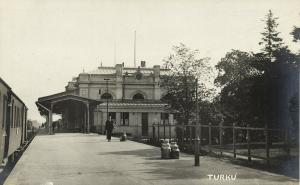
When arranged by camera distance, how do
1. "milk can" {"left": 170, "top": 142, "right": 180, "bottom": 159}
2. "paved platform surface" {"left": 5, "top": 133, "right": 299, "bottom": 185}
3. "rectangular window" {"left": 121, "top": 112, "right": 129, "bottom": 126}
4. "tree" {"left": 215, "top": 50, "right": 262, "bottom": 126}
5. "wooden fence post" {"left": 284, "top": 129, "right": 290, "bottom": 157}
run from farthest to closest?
"rectangular window" {"left": 121, "top": 112, "right": 129, "bottom": 126}
"tree" {"left": 215, "top": 50, "right": 262, "bottom": 126}
"milk can" {"left": 170, "top": 142, "right": 180, "bottom": 159}
"wooden fence post" {"left": 284, "top": 129, "right": 290, "bottom": 157}
"paved platform surface" {"left": 5, "top": 133, "right": 299, "bottom": 185}

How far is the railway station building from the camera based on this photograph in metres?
56.8

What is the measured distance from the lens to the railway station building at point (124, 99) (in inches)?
2238

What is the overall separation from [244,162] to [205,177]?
4.45m

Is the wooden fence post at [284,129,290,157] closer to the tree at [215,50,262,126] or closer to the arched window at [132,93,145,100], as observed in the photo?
the tree at [215,50,262,126]

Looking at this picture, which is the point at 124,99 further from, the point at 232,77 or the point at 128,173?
the point at 128,173

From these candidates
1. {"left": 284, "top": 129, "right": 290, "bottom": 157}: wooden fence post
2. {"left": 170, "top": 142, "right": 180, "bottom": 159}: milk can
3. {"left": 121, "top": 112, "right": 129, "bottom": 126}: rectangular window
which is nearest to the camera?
{"left": 284, "top": 129, "right": 290, "bottom": 157}: wooden fence post

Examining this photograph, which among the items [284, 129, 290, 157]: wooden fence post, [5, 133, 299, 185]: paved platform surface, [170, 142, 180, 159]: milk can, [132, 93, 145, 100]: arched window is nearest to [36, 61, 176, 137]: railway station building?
[132, 93, 145, 100]: arched window

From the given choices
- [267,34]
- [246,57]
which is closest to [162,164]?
[267,34]

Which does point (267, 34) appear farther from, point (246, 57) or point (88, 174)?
point (88, 174)

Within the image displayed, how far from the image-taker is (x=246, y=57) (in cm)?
4600

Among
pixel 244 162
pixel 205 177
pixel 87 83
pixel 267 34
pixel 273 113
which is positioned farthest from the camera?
pixel 87 83

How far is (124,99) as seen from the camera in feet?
194

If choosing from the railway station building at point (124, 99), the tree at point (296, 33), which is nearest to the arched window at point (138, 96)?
the railway station building at point (124, 99)

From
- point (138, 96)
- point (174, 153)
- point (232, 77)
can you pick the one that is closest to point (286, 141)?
point (174, 153)
